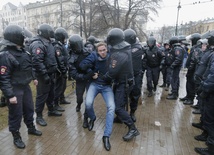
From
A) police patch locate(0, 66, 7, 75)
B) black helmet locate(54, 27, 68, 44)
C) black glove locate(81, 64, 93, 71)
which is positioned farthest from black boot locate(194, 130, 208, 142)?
black helmet locate(54, 27, 68, 44)

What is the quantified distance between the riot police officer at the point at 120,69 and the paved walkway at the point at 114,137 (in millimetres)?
377

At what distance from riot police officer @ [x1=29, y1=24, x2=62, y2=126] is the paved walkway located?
0.65 m

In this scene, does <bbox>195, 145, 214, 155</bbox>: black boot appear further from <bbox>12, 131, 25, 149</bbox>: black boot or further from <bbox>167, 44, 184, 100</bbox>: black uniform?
<bbox>167, 44, 184, 100</bbox>: black uniform

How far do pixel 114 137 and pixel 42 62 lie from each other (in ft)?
7.25

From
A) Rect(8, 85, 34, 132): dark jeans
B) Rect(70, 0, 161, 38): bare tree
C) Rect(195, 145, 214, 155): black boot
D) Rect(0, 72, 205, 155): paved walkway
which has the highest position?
Rect(70, 0, 161, 38): bare tree

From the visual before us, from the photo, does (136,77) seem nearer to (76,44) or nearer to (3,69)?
(76,44)

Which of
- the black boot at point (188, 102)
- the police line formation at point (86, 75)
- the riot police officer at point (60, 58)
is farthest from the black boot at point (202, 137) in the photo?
the riot police officer at point (60, 58)

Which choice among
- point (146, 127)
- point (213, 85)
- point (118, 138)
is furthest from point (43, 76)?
point (213, 85)

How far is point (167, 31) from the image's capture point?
52875 millimetres

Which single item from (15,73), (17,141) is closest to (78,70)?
(15,73)

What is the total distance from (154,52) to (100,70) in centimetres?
366

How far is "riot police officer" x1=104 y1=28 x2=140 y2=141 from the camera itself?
3.52 meters

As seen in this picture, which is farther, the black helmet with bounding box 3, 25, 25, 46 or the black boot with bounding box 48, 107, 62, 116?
the black boot with bounding box 48, 107, 62, 116

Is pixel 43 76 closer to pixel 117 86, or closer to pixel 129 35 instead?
pixel 117 86
